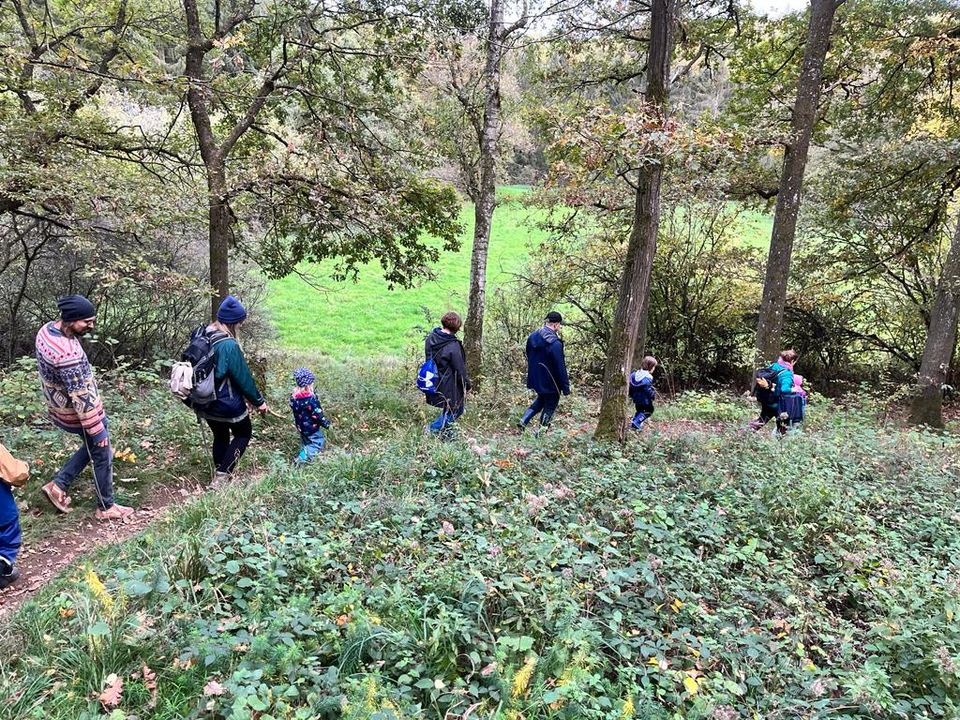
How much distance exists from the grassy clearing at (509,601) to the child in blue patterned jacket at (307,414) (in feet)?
4.17

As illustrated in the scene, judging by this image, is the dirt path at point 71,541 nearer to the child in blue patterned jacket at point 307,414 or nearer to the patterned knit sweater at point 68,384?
the patterned knit sweater at point 68,384

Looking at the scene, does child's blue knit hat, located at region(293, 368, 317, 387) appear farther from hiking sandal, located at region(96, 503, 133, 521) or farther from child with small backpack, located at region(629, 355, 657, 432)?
child with small backpack, located at region(629, 355, 657, 432)

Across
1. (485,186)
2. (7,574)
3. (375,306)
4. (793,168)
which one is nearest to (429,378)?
(7,574)

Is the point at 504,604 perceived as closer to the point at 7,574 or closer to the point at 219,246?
the point at 7,574

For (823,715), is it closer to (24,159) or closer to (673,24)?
(673,24)

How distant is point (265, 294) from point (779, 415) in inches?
508

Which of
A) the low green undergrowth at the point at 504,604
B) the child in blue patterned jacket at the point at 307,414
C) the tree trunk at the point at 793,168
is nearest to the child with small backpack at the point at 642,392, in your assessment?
the tree trunk at the point at 793,168

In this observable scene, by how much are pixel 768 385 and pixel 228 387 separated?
738cm

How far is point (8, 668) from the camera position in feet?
9.00

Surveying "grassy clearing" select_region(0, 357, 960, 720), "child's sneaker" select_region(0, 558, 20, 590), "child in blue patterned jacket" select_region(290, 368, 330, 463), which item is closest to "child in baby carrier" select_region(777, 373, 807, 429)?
"grassy clearing" select_region(0, 357, 960, 720)

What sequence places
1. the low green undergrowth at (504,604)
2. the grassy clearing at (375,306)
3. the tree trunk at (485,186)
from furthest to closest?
the grassy clearing at (375,306), the tree trunk at (485,186), the low green undergrowth at (504,604)

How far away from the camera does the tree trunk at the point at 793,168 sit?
8.57m

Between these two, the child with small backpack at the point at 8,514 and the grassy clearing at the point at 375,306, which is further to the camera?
the grassy clearing at the point at 375,306

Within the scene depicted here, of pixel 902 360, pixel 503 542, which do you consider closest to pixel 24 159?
pixel 503 542
